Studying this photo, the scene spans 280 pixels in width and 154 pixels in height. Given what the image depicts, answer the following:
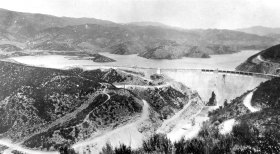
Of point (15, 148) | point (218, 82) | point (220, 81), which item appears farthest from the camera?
point (218, 82)

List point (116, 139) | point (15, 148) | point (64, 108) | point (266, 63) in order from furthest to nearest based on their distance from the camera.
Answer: point (266, 63) → point (64, 108) → point (116, 139) → point (15, 148)

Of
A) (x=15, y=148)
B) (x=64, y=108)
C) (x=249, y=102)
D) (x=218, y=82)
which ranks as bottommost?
(x=15, y=148)

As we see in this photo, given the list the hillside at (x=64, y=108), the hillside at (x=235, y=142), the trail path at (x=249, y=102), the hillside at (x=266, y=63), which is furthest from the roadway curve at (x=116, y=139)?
the hillside at (x=266, y=63)

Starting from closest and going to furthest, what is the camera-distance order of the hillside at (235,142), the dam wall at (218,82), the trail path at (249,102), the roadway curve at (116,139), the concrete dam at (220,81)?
the hillside at (235,142) → the roadway curve at (116,139) → the trail path at (249,102) → the concrete dam at (220,81) → the dam wall at (218,82)

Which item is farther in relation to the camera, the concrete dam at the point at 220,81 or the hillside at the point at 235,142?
the concrete dam at the point at 220,81

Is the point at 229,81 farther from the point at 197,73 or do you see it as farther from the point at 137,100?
the point at 137,100

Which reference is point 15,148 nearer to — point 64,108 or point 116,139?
point 64,108

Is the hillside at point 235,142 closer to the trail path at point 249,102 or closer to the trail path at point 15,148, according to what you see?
the trail path at point 249,102

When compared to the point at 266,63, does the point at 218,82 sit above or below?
below

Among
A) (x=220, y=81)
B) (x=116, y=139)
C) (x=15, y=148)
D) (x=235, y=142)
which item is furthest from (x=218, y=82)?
(x=235, y=142)
